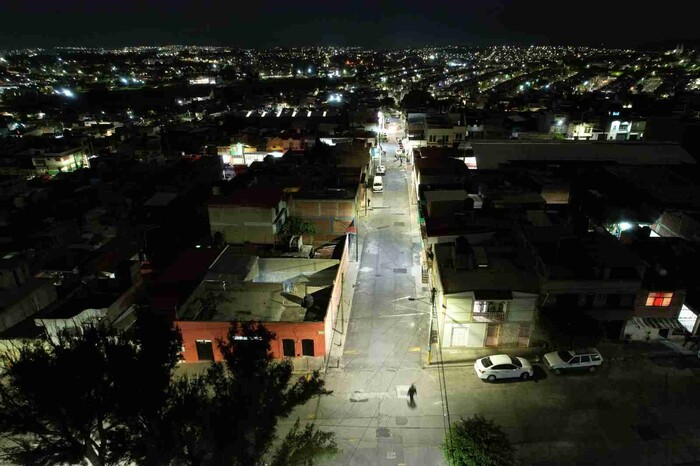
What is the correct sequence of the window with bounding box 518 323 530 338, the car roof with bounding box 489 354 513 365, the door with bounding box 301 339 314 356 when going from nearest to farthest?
the car roof with bounding box 489 354 513 365 < the door with bounding box 301 339 314 356 < the window with bounding box 518 323 530 338

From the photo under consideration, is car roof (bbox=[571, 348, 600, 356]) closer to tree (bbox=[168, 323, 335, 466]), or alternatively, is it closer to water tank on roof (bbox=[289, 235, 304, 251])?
tree (bbox=[168, 323, 335, 466])

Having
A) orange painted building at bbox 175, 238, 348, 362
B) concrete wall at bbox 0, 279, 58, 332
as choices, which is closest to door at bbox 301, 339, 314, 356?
orange painted building at bbox 175, 238, 348, 362

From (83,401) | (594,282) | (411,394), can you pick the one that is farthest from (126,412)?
(594,282)

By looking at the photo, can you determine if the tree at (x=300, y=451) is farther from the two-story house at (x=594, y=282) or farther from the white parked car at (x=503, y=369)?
the two-story house at (x=594, y=282)

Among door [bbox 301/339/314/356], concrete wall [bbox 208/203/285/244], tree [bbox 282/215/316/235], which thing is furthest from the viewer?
tree [bbox 282/215/316/235]

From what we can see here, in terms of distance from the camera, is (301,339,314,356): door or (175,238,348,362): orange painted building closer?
(175,238,348,362): orange painted building

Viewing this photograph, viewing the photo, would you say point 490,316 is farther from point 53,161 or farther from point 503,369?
point 53,161

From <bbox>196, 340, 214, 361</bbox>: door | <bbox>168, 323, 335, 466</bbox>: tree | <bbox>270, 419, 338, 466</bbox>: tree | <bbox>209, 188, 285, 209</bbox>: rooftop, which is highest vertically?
<bbox>209, 188, 285, 209</bbox>: rooftop
